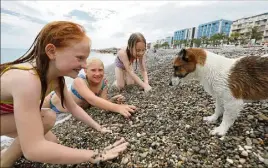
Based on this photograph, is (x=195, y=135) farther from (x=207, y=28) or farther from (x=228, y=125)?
(x=207, y=28)

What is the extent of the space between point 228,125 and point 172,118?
97cm

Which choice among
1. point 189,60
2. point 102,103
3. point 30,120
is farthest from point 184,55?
point 30,120

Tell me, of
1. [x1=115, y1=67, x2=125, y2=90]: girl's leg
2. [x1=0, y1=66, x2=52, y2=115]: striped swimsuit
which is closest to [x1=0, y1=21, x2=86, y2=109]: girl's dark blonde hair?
[x1=0, y1=66, x2=52, y2=115]: striped swimsuit

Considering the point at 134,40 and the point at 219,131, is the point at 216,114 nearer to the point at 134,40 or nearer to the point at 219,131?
the point at 219,131

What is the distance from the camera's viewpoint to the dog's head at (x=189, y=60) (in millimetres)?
2980

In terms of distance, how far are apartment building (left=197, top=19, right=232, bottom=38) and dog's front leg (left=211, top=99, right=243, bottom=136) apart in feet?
398

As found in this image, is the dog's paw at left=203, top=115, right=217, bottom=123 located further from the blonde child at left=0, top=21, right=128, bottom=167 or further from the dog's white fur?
the blonde child at left=0, top=21, right=128, bottom=167

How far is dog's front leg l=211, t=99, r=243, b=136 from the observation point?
Result: 2641 mm

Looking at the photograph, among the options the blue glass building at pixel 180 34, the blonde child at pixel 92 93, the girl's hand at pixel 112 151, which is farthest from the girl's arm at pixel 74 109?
the blue glass building at pixel 180 34

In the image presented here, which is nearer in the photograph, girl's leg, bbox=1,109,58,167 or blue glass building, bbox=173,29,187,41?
girl's leg, bbox=1,109,58,167

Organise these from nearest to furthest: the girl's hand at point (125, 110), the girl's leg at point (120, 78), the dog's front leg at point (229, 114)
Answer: the dog's front leg at point (229, 114) < the girl's hand at point (125, 110) < the girl's leg at point (120, 78)

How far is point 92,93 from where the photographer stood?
4.17 m

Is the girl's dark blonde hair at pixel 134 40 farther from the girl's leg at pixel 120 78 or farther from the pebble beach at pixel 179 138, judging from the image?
the pebble beach at pixel 179 138

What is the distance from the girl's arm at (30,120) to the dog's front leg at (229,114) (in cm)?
222
